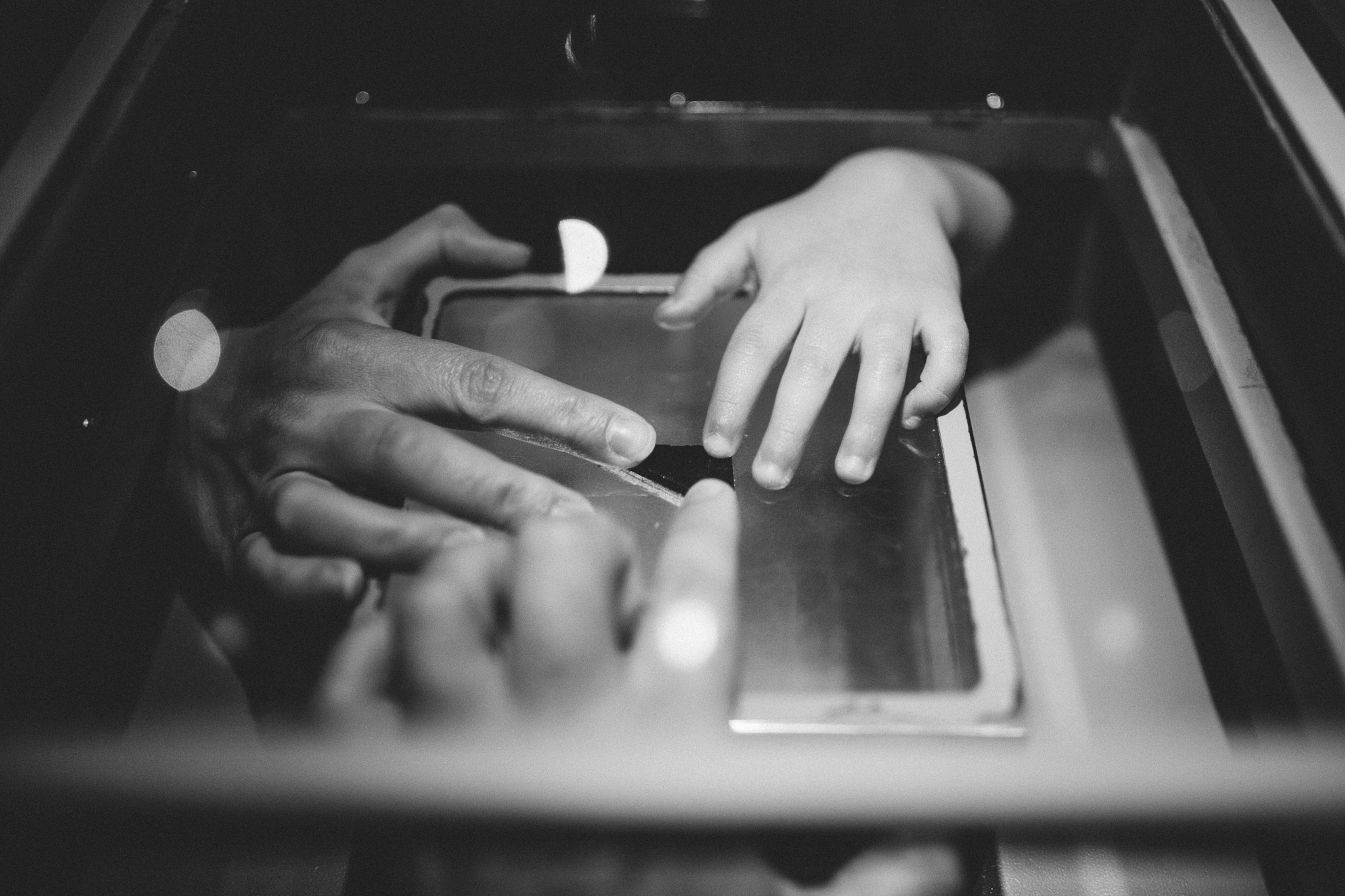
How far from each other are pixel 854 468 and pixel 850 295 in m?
0.14

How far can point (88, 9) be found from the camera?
0.56 metres

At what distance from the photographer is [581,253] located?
2.38 ft

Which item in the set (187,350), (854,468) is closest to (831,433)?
(854,468)

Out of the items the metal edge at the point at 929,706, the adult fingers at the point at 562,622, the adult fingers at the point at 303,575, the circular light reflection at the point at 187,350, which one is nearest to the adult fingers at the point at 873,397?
the metal edge at the point at 929,706

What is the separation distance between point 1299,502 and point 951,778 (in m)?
0.35

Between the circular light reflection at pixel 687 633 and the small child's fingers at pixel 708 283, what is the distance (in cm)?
31

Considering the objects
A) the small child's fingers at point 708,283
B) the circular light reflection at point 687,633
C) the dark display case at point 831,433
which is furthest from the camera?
the small child's fingers at point 708,283

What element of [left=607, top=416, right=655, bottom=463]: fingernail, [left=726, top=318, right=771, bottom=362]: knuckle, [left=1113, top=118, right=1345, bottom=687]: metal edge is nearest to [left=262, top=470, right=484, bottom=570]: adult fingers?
[left=607, top=416, right=655, bottom=463]: fingernail

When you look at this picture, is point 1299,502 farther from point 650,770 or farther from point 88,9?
point 88,9

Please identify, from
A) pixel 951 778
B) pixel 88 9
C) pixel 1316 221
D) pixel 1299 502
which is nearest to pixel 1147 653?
pixel 1299 502

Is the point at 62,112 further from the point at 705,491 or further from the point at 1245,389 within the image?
the point at 1245,389

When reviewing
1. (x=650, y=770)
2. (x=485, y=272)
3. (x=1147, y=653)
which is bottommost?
(x=1147, y=653)

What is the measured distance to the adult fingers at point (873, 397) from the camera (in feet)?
1.81

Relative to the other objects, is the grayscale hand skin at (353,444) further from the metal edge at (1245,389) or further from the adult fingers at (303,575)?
the metal edge at (1245,389)
